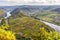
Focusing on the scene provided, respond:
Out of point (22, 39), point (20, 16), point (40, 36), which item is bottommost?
point (20, 16)


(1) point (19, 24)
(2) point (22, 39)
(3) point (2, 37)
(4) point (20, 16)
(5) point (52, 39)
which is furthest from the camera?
(4) point (20, 16)

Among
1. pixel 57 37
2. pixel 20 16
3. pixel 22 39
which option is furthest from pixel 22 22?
pixel 57 37

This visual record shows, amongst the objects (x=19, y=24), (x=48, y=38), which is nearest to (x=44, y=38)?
(x=48, y=38)

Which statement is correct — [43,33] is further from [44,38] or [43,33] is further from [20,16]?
[20,16]

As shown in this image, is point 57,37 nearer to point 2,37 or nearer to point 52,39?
point 52,39

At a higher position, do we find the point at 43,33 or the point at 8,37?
the point at 8,37

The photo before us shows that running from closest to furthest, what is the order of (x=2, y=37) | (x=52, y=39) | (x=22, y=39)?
1. (x=2, y=37)
2. (x=52, y=39)
3. (x=22, y=39)

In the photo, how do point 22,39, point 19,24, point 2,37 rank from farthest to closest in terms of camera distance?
point 19,24
point 22,39
point 2,37

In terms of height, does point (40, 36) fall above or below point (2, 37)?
below

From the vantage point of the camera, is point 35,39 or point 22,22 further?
point 22,22
